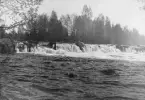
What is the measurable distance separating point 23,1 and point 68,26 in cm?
2308

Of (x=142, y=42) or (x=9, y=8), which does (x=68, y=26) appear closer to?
(x=9, y=8)

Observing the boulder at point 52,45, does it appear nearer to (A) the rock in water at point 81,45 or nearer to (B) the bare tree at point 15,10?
(A) the rock in water at point 81,45

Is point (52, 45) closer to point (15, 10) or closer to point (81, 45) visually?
point (81, 45)

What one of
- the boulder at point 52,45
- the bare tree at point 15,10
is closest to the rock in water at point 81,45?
the boulder at point 52,45

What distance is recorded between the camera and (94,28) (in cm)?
1759

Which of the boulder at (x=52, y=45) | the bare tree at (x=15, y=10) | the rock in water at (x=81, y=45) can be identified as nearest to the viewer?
the bare tree at (x=15, y=10)

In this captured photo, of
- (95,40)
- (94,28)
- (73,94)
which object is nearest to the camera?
(73,94)

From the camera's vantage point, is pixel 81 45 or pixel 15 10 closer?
pixel 15 10

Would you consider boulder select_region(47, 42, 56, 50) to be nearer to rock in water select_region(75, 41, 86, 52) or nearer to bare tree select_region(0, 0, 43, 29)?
rock in water select_region(75, 41, 86, 52)

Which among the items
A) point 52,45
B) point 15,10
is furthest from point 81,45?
point 15,10

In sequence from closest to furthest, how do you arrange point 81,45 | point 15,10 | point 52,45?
point 15,10 → point 81,45 → point 52,45

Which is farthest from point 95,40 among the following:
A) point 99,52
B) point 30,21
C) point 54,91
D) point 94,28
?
point 30,21

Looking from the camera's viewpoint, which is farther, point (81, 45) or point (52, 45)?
point (52, 45)

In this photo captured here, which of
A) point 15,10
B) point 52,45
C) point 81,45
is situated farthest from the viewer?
point 52,45
